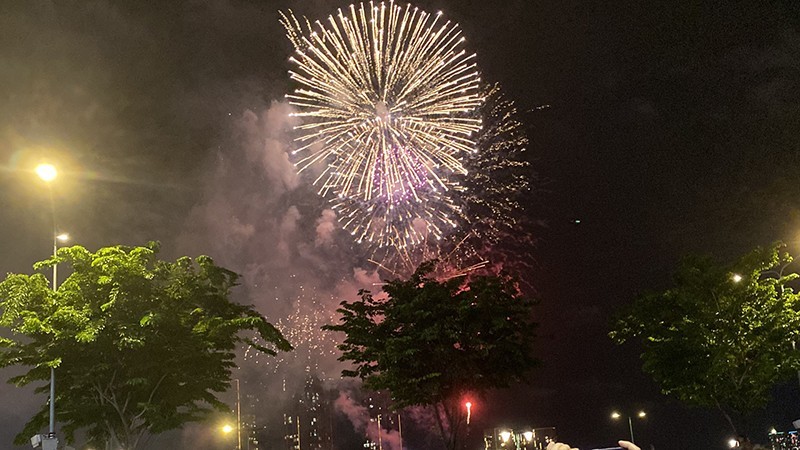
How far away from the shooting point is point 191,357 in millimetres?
26609

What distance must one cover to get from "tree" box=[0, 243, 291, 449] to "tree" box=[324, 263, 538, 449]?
4.38m

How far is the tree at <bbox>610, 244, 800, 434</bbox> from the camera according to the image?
29.2 meters

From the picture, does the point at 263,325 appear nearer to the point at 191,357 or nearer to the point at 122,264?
the point at 191,357

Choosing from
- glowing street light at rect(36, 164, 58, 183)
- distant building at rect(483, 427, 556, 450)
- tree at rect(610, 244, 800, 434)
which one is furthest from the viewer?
distant building at rect(483, 427, 556, 450)

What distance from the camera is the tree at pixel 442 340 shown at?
29.6 meters

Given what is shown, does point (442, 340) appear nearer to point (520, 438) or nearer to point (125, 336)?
point (125, 336)

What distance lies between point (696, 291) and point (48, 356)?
2451cm

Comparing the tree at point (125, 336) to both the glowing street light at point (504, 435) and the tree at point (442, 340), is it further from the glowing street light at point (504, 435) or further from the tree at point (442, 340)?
the glowing street light at point (504, 435)

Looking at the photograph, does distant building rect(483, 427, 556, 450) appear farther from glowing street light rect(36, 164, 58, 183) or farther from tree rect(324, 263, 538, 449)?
glowing street light rect(36, 164, 58, 183)

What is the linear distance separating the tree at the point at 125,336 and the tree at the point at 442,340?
4.38 m

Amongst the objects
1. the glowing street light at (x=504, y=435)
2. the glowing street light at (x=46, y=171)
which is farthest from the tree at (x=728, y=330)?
the glowing street light at (x=46, y=171)

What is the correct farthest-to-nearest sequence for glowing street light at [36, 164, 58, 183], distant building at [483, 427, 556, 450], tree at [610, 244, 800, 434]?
distant building at [483, 427, 556, 450] < tree at [610, 244, 800, 434] < glowing street light at [36, 164, 58, 183]

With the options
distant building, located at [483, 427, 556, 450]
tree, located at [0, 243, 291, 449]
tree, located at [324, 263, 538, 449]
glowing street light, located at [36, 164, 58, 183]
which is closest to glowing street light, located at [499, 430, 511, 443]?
distant building, located at [483, 427, 556, 450]

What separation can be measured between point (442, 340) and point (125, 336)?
12037mm
